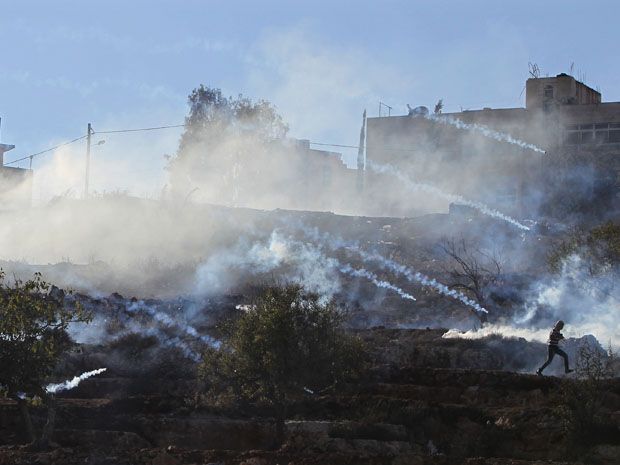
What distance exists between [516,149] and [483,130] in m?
3.37

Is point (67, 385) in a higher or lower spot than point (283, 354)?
lower

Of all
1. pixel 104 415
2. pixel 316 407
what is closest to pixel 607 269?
pixel 316 407

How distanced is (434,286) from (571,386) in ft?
93.1

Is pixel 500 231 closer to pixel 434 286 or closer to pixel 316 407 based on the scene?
pixel 434 286

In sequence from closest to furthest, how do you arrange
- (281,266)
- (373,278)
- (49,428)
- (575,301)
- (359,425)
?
(49,428) < (359,425) < (575,301) < (373,278) < (281,266)

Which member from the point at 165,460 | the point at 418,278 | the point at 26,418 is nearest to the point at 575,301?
the point at 418,278

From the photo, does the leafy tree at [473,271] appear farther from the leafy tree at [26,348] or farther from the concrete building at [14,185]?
the concrete building at [14,185]

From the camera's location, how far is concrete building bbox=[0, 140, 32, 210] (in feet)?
299

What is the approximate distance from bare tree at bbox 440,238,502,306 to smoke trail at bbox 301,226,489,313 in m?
0.33

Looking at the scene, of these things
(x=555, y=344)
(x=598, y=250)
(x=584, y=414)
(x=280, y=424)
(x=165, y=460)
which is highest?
(x=598, y=250)

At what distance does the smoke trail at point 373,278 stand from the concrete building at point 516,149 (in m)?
15.1

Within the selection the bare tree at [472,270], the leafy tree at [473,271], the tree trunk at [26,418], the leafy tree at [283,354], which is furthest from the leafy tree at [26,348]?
the bare tree at [472,270]

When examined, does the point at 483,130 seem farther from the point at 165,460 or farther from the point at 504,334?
the point at 165,460

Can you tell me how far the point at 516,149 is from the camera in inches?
3012
